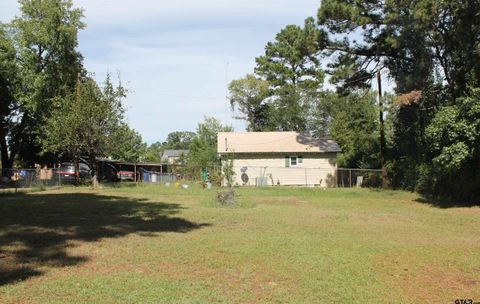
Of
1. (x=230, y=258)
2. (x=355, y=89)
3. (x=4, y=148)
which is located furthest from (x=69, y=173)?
(x=230, y=258)

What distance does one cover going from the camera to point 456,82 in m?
23.0

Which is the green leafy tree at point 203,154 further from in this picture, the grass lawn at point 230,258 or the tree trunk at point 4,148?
the grass lawn at point 230,258

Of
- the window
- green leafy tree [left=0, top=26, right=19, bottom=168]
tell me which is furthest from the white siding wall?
green leafy tree [left=0, top=26, right=19, bottom=168]

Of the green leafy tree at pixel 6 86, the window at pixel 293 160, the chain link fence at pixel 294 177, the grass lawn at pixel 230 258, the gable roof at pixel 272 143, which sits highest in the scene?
the green leafy tree at pixel 6 86

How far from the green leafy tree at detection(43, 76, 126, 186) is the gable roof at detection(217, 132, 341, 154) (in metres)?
10.2

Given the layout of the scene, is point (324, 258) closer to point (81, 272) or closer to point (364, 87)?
point (81, 272)

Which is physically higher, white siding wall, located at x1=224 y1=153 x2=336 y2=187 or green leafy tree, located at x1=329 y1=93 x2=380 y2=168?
green leafy tree, located at x1=329 y1=93 x2=380 y2=168

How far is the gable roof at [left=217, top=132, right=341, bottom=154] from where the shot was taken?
126 feet

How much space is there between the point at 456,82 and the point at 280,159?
1750 centimetres

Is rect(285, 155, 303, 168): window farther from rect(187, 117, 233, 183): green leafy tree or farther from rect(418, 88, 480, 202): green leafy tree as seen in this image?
rect(418, 88, 480, 202): green leafy tree

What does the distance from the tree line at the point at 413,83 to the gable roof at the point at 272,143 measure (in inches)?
177

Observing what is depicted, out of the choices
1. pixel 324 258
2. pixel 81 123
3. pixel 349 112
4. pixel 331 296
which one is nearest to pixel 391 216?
pixel 324 258

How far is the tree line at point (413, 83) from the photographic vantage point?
19.9m

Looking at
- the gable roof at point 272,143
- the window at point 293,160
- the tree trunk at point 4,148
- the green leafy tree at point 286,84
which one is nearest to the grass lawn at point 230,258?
the window at point 293,160
